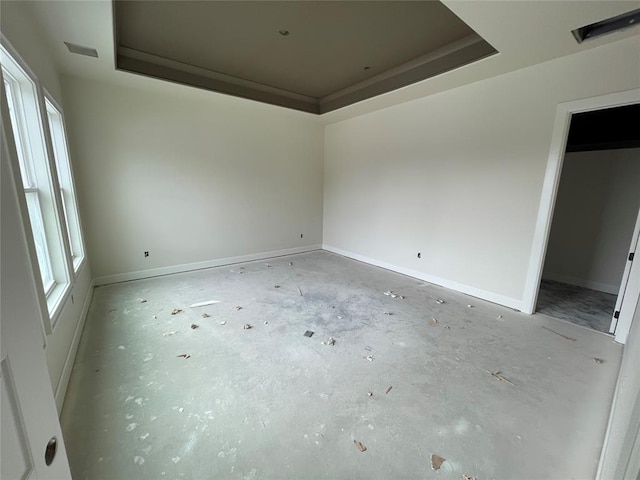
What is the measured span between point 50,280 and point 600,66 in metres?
5.38

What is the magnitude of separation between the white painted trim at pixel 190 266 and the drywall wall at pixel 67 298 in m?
1.12

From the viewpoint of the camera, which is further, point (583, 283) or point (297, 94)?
point (297, 94)

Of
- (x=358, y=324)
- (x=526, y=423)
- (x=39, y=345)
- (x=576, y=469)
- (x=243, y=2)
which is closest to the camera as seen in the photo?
(x=39, y=345)

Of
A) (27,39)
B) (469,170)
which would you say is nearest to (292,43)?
(27,39)

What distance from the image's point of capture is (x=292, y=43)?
10.8ft

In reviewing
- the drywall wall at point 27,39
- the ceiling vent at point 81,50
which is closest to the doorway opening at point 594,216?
the drywall wall at point 27,39

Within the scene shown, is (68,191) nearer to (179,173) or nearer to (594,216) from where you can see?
(179,173)

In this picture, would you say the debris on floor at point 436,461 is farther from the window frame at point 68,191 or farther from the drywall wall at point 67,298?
the window frame at point 68,191

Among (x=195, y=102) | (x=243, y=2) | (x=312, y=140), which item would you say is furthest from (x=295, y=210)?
(x=243, y=2)

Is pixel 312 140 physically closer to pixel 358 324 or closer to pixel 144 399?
pixel 358 324

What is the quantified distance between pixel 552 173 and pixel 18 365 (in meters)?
4.12

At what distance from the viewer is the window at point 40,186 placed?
83.4 inches

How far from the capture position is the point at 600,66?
8.62ft

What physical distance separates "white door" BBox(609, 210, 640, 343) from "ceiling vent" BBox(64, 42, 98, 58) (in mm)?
5589
